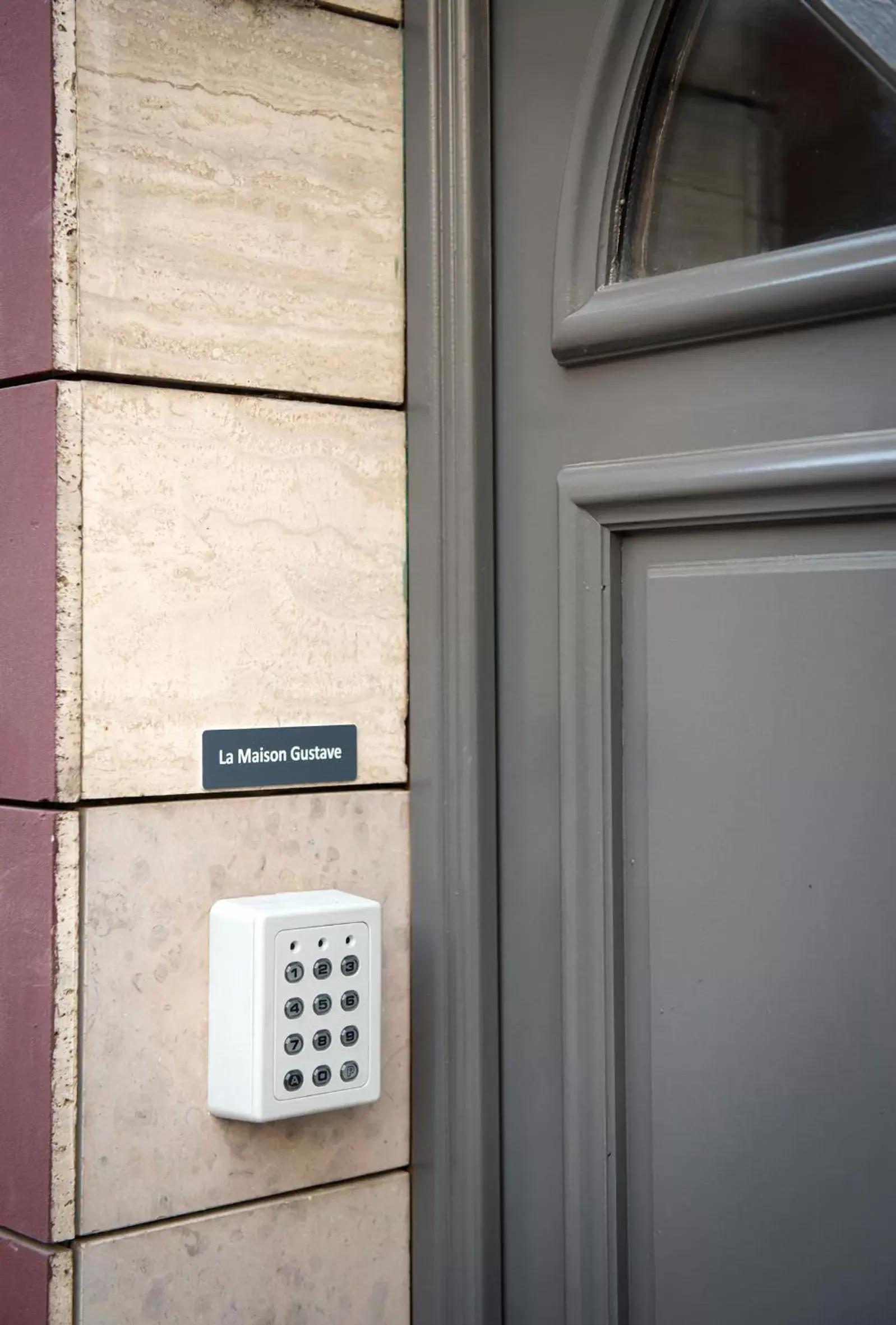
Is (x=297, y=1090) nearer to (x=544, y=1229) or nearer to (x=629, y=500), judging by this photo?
(x=544, y=1229)

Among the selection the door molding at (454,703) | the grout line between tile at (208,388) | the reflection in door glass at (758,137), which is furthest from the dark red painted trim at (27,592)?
the reflection in door glass at (758,137)

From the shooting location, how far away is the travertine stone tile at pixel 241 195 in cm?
135

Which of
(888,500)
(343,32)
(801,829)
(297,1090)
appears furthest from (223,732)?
(343,32)

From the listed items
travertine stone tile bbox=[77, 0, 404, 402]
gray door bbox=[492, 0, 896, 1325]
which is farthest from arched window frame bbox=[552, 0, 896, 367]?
travertine stone tile bbox=[77, 0, 404, 402]

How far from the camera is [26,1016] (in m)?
1.31

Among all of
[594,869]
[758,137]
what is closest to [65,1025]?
[594,869]

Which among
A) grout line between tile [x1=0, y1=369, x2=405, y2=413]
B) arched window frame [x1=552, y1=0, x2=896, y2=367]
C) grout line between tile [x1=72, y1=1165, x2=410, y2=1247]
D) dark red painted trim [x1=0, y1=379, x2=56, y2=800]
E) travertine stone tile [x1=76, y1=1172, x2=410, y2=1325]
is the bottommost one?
travertine stone tile [x1=76, y1=1172, x2=410, y2=1325]

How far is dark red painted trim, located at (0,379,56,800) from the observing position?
4.26ft

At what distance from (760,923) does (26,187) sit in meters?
1.05

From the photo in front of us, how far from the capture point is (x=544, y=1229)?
1.46 m

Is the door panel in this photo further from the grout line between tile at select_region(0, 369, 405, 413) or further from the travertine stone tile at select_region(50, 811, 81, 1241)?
the travertine stone tile at select_region(50, 811, 81, 1241)

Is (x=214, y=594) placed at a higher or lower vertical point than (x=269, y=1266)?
higher

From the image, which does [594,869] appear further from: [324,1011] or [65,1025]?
[65,1025]

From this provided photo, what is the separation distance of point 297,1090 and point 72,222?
92 centimetres
